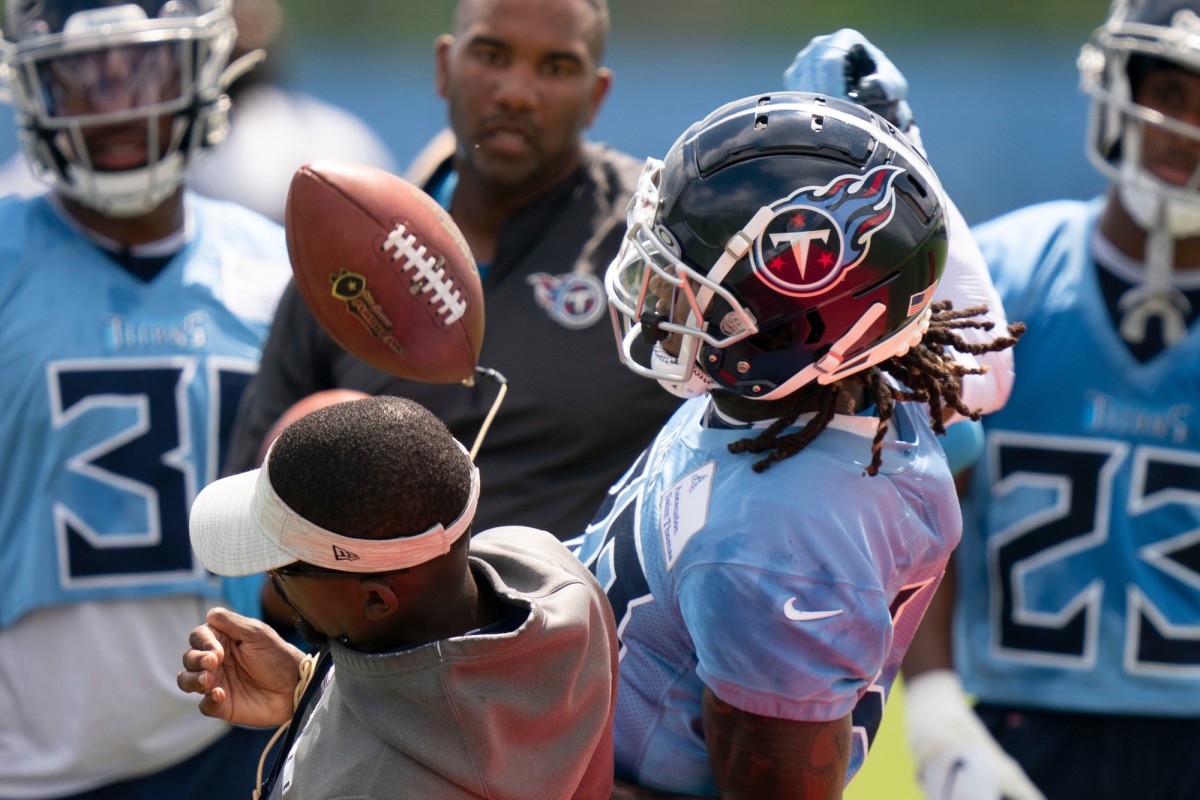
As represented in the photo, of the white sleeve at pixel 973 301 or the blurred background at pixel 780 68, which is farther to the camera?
the blurred background at pixel 780 68

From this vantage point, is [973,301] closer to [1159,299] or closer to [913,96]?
[1159,299]

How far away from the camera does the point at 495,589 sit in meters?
1.84

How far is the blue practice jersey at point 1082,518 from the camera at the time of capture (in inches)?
134

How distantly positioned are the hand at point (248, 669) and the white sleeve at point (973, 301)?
1027 mm

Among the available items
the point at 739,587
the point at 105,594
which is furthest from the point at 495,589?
the point at 105,594

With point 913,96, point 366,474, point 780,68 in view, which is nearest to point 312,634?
point 366,474

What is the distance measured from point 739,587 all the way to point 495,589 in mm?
284

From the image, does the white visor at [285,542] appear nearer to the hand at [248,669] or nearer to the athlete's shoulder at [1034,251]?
the hand at [248,669]

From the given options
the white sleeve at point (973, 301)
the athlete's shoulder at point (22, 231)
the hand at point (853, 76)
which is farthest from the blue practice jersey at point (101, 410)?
the white sleeve at point (973, 301)

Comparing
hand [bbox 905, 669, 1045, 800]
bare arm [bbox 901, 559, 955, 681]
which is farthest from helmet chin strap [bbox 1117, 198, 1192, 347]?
hand [bbox 905, 669, 1045, 800]

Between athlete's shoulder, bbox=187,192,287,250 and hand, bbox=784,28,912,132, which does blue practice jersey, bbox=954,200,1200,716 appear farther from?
athlete's shoulder, bbox=187,192,287,250

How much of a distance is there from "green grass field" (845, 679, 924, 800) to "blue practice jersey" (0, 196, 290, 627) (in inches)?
83.2

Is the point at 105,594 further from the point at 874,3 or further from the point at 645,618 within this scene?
the point at 874,3

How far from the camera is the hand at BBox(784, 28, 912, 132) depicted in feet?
7.78
